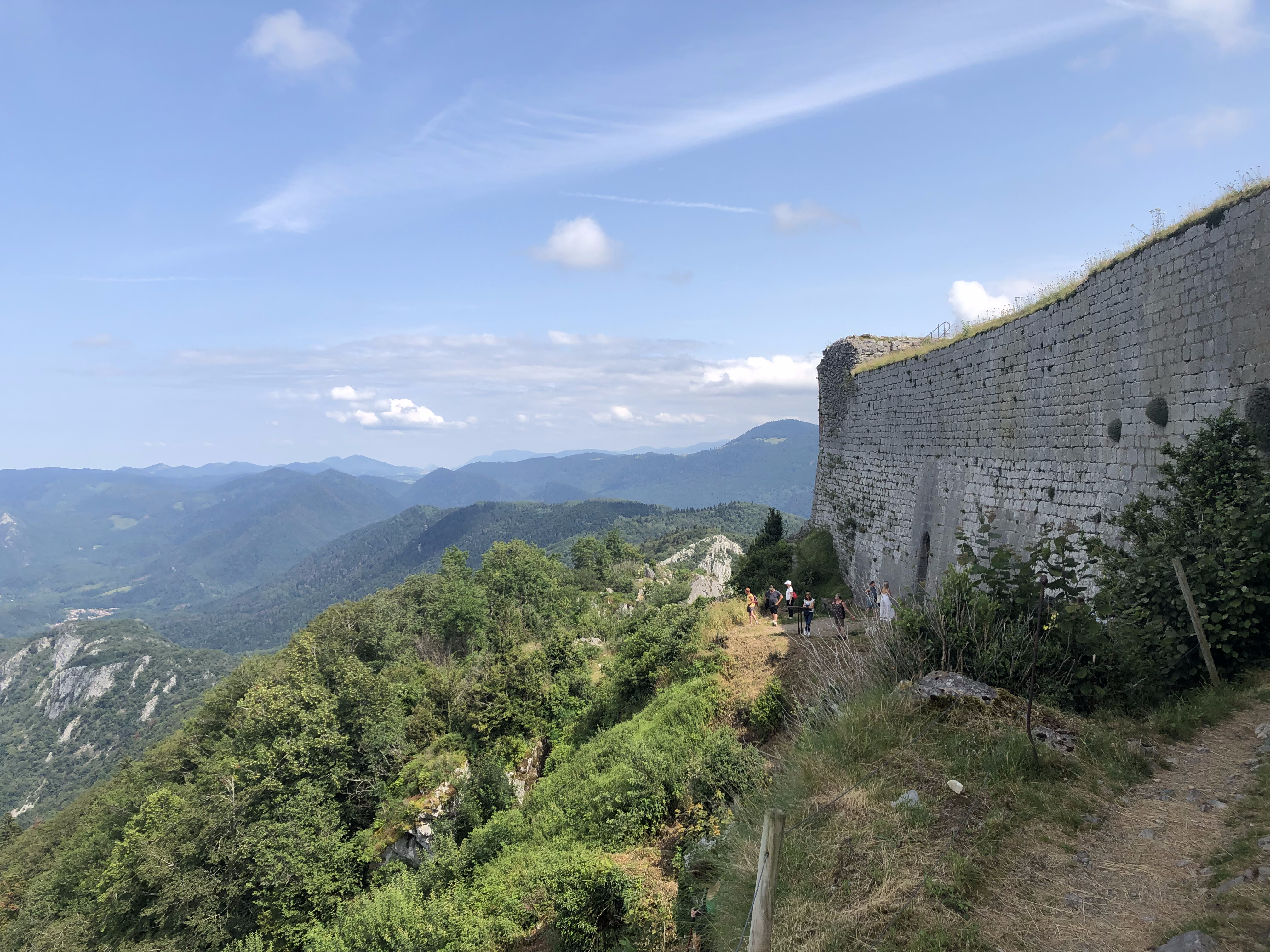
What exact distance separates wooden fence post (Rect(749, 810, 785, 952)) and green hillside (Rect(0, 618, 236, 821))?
126 meters

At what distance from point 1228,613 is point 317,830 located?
1111 inches

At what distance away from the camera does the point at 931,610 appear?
827 centimetres

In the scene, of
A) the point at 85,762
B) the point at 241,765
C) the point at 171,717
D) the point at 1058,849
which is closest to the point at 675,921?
the point at 1058,849

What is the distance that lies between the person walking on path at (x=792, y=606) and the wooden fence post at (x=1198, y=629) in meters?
9.74

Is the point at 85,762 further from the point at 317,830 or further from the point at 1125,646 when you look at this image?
the point at 1125,646

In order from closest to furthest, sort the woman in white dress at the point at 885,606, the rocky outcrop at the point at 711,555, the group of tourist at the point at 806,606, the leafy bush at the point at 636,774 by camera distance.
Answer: the leafy bush at the point at 636,774, the woman in white dress at the point at 885,606, the group of tourist at the point at 806,606, the rocky outcrop at the point at 711,555

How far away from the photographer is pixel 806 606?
15.3 m

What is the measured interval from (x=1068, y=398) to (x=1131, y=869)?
31.8 feet

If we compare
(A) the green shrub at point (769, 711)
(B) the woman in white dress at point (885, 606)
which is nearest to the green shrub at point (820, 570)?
(B) the woman in white dress at point (885, 606)

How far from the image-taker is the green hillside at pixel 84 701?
11781 cm

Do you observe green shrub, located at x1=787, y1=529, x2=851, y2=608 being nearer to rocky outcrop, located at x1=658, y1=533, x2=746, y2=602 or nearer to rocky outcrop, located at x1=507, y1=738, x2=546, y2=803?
rocky outcrop, located at x1=507, y1=738, x2=546, y2=803

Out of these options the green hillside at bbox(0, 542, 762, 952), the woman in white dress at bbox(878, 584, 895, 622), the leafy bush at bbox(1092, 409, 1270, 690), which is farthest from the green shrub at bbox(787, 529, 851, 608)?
the leafy bush at bbox(1092, 409, 1270, 690)

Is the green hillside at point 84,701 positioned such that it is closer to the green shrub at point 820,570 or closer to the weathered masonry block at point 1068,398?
the green shrub at point 820,570

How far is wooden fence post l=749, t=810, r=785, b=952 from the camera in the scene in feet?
13.0
